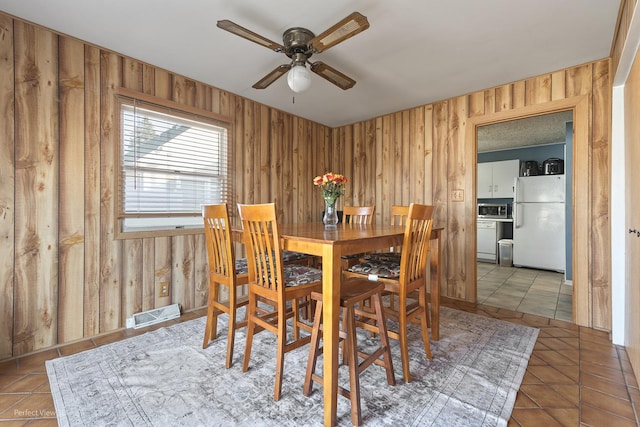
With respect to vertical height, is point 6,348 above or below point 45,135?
below

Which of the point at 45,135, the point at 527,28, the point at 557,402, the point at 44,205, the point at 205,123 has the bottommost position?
the point at 557,402

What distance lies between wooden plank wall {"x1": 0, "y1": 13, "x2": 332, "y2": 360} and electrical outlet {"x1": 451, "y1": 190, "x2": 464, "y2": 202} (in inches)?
117

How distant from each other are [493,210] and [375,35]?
16.4ft

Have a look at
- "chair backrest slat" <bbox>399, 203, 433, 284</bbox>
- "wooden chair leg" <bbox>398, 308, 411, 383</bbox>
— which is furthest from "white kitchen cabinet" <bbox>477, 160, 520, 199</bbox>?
"wooden chair leg" <bbox>398, 308, 411, 383</bbox>

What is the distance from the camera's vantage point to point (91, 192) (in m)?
2.29

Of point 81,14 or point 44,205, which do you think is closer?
point 81,14

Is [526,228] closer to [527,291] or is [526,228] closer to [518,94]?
[527,291]

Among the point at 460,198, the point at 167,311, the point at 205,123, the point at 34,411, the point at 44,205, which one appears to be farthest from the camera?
the point at 460,198

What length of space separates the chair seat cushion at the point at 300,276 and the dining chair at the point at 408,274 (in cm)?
37

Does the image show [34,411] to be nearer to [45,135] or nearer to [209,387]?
[209,387]

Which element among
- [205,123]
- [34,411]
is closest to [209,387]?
[34,411]

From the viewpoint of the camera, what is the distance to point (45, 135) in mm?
2086

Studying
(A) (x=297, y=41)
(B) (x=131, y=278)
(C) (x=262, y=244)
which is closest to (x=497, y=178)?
(A) (x=297, y=41)

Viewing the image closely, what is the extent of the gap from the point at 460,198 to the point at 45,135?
12.7ft
